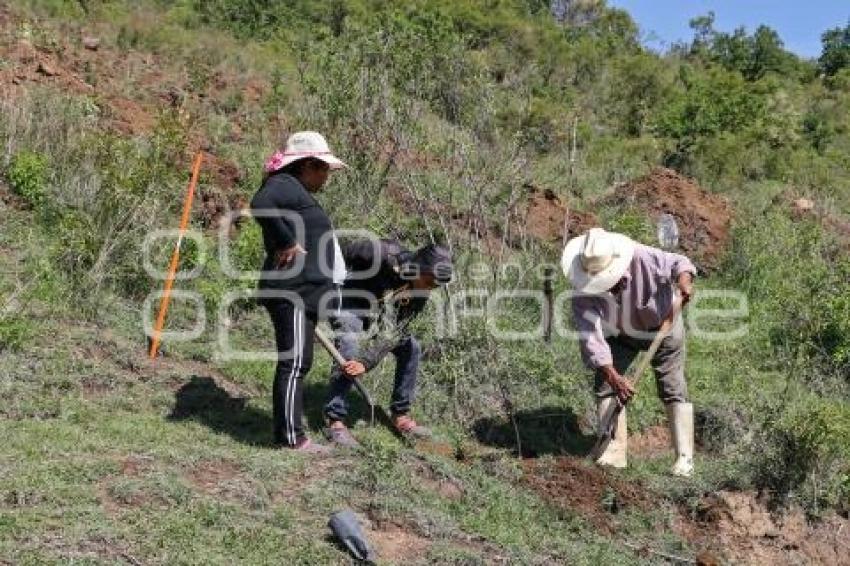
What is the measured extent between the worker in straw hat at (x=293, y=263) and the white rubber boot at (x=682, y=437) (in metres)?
1.89

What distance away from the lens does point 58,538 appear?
3674 millimetres

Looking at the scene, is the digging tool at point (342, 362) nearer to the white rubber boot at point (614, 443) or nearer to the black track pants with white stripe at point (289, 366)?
the black track pants with white stripe at point (289, 366)

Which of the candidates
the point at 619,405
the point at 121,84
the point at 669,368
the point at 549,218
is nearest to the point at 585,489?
the point at 619,405

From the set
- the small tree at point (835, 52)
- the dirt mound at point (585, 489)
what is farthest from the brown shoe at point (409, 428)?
the small tree at point (835, 52)

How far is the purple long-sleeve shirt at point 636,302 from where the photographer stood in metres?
5.41

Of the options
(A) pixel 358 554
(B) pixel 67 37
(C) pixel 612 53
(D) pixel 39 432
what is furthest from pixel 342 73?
(C) pixel 612 53

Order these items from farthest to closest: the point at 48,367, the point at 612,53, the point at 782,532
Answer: the point at 612,53 → the point at 48,367 → the point at 782,532

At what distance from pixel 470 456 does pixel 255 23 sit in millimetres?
13825

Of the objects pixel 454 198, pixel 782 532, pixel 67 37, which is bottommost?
pixel 782 532

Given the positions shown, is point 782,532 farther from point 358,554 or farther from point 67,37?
point 67,37

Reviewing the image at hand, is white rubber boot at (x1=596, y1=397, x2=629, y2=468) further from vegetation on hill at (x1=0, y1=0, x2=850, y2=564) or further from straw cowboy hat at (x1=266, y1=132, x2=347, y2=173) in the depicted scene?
straw cowboy hat at (x1=266, y1=132, x2=347, y2=173)

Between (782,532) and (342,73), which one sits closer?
(782,532)

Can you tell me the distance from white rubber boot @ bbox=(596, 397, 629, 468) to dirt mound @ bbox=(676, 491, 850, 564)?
21.6 inches

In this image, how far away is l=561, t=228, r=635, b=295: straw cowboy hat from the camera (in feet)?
17.6
